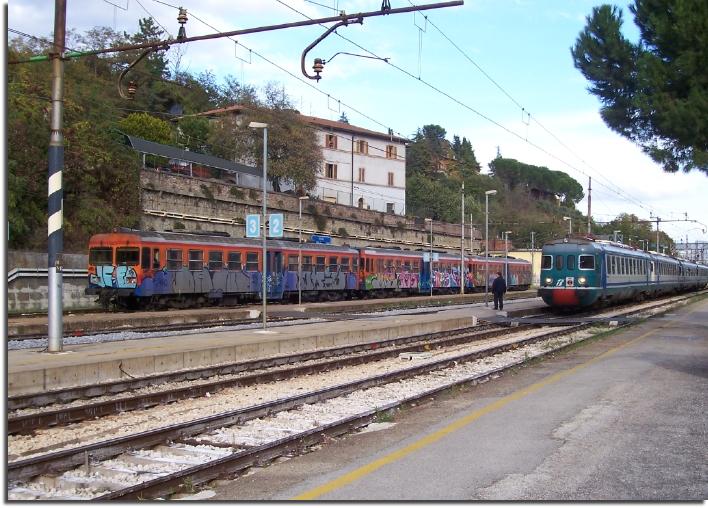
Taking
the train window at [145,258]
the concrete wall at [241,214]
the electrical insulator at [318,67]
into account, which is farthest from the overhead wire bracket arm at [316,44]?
the concrete wall at [241,214]

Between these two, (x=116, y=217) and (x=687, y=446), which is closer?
(x=687, y=446)

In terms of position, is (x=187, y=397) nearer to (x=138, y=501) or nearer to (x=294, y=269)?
(x=138, y=501)

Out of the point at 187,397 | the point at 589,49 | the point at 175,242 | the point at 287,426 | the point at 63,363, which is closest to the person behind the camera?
the point at 287,426

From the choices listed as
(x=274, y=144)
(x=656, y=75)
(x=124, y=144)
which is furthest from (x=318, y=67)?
Result: (x=274, y=144)

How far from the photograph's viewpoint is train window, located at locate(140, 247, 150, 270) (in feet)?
86.5

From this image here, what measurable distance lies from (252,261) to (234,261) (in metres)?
1.22

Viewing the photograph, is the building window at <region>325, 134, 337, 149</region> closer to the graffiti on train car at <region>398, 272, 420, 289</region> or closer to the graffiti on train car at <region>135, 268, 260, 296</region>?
the graffiti on train car at <region>398, 272, 420, 289</region>

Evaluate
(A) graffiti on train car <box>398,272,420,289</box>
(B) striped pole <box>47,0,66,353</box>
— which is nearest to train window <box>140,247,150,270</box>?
(B) striped pole <box>47,0,66,353</box>

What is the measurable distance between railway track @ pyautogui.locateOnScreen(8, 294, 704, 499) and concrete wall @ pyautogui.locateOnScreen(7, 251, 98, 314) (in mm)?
20998

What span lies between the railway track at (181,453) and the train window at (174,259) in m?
17.9

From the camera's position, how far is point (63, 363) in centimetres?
1176

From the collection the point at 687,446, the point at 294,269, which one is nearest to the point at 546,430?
the point at 687,446

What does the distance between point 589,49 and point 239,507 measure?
20.6 m

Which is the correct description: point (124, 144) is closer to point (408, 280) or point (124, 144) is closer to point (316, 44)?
point (408, 280)
